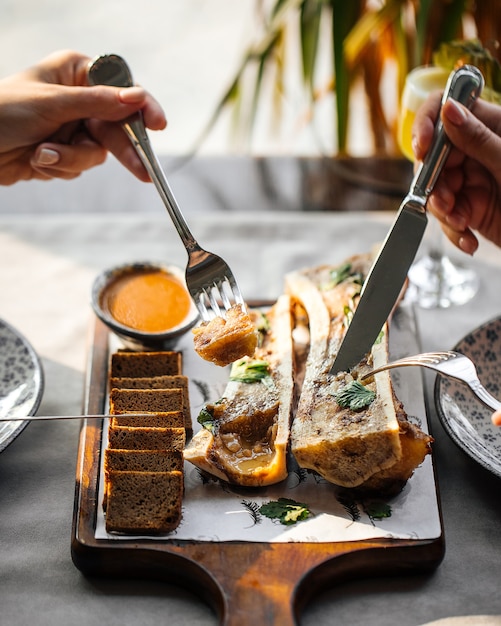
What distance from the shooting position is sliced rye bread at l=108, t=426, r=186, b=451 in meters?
2.77

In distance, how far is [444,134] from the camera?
311cm

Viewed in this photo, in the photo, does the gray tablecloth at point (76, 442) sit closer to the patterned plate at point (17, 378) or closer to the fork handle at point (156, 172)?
the patterned plate at point (17, 378)

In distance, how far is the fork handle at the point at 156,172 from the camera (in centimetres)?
303

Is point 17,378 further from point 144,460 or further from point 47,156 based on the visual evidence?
point 47,156

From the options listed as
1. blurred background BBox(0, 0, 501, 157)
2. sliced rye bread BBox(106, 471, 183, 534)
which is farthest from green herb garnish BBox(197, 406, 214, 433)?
blurred background BBox(0, 0, 501, 157)

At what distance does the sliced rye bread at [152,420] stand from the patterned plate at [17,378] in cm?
32

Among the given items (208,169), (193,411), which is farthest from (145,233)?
(193,411)

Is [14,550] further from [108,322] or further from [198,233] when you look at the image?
[198,233]

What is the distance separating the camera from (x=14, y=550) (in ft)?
8.61

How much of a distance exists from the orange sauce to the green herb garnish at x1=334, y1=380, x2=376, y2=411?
83 centimetres

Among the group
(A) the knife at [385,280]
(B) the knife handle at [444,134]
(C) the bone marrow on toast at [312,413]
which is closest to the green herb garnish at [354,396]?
(C) the bone marrow on toast at [312,413]

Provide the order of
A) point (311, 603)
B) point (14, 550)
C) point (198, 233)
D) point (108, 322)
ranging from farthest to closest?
point (198, 233)
point (108, 322)
point (14, 550)
point (311, 603)

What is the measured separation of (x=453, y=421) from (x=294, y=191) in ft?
6.30

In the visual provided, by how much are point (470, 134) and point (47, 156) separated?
1.69 meters
